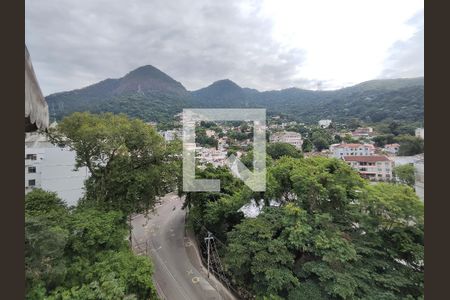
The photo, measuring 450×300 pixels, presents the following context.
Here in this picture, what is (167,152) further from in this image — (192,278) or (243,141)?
(243,141)

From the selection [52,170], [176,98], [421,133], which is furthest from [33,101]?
[176,98]

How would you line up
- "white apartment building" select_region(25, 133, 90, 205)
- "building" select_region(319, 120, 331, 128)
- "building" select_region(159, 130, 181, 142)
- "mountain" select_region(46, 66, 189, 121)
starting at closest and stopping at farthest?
"building" select_region(159, 130, 181, 142) → "white apartment building" select_region(25, 133, 90, 205) → "building" select_region(319, 120, 331, 128) → "mountain" select_region(46, 66, 189, 121)

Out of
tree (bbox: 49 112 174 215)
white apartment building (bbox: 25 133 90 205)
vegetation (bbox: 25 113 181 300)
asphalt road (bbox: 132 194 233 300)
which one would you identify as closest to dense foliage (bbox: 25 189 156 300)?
vegetation (bbox: 25 113 181 300)

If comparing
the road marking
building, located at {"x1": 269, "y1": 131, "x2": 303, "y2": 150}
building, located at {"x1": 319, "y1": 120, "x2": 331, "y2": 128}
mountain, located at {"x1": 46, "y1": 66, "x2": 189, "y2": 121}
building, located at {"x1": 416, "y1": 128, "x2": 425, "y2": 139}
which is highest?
mountain, located at {"x1": 46, "y1": 66, "x2": 189, "y2": 121}

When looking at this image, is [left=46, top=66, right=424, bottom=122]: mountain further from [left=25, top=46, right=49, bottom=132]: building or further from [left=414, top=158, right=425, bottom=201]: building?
[left=25, top=46, right=49, bottom=132]: building

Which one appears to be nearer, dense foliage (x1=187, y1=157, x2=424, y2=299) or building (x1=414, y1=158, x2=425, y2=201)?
building (x1=414, y1=158, x2=425, y2=201)

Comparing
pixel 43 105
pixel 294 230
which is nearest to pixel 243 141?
pixel 294 230

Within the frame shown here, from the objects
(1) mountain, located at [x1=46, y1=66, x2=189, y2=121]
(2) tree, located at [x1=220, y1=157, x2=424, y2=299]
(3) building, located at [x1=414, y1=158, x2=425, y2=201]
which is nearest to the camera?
(3) building, located at [x1=414, y1=158, x2=425, y2=201]
